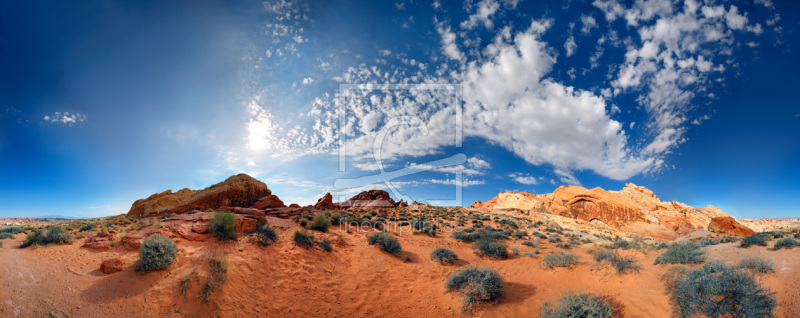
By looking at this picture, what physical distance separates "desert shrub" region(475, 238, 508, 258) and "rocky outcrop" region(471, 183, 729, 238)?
25775 millimetres

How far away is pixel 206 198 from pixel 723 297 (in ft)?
105

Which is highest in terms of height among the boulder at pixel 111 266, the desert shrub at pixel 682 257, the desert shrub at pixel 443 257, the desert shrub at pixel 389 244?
the desert shrub at pixel 682 257

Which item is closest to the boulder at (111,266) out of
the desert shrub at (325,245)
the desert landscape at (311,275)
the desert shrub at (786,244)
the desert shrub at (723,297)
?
the desert landscape at (311,275)

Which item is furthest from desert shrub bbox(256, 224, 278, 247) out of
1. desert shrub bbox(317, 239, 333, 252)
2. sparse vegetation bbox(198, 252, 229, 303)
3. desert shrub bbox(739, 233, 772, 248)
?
desert shrub bbox(739, 233, 772, 248)

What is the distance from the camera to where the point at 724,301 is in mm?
4930

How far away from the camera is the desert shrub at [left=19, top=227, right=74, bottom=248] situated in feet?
26.7

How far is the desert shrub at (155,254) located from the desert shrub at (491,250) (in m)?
11.7

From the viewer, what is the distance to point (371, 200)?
4072cm

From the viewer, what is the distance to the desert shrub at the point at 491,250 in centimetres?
1191

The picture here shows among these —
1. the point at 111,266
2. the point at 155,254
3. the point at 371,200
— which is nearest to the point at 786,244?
the point at 155,254

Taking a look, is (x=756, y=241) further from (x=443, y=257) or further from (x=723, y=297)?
(x=443, y=257)

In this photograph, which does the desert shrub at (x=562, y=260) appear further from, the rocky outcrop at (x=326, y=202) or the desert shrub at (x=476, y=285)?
the rocky outcrop at (x=326, y=202)

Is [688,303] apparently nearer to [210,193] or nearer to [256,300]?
[256,300]

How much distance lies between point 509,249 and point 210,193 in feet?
88.4
